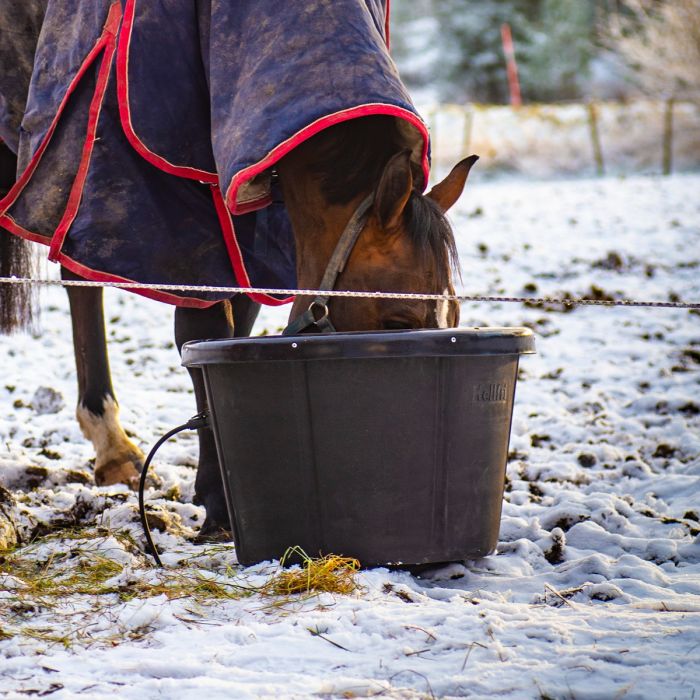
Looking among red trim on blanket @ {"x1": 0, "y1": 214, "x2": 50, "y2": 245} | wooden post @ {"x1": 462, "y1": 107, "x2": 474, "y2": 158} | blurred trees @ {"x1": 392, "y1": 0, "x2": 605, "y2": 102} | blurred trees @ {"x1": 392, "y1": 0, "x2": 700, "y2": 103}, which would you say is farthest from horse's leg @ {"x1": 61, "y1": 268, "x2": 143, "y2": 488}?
blurred trees @ {"x1": 392, "y1": 0, "x2": 605, "y2": 102}

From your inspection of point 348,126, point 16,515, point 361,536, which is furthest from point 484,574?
point 16,515

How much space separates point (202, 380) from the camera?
2.77 m

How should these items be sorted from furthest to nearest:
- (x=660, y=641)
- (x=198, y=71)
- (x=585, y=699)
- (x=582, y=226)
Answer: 1. (x=582, y=226)
2. (x=198, y=71)
3. (x=660, y=641)
4. (x=585, y=699)

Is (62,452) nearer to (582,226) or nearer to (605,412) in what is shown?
(605,412)

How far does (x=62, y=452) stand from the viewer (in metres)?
3.49

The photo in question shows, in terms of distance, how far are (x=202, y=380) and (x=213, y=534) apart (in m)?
0.48

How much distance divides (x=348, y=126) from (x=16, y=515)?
1.43 metres

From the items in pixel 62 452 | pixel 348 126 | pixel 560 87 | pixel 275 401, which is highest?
pixel 560 87

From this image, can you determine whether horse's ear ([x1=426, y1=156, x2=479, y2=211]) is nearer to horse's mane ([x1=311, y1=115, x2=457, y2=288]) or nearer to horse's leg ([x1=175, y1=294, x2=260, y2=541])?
horse's mane ([x1=311, y1=115, x2=457, y2=288])

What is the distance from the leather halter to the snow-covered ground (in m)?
0.57

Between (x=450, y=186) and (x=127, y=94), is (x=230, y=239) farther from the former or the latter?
(x=450, y=186)

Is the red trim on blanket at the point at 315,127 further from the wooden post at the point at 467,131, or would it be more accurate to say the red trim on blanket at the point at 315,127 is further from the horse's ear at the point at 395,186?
the wooden post at the point at 467,131

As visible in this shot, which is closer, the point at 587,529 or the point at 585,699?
the point at 585,699

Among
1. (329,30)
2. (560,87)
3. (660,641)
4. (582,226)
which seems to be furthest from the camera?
(560,87)
